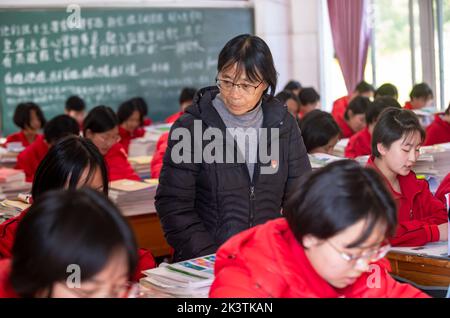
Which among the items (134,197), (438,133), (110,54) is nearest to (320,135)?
(134,197)

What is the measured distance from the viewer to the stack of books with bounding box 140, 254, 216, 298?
1955mm

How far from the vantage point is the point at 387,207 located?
5.14 feet

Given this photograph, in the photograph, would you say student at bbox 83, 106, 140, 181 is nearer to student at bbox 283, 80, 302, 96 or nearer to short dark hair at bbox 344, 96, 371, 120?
short dark hair at bbox 344, 96, 371, 120

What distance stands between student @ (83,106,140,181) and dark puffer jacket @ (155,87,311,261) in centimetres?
195

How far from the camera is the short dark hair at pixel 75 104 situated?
22.7 feet

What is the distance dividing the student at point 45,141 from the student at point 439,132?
239 cm

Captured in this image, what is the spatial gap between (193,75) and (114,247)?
6.52m

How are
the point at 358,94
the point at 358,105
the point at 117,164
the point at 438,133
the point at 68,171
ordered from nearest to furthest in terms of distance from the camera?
1. the point at 68,171
2. the point at 117,164
3. the point at 438,133
4. the point at 358,105
5. the point at 358,94

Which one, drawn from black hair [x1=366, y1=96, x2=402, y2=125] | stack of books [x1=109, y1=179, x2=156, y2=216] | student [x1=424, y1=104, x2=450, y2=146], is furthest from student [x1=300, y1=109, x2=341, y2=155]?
student [x1=424, y1=104, x2=450, y2=146]

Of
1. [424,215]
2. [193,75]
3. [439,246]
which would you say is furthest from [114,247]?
[193,75]

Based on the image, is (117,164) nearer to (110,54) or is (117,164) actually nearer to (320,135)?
(320,135)

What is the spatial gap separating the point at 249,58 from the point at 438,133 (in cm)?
314

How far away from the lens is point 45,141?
5.12 m

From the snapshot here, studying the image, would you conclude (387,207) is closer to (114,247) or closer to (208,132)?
→ (114,247)
